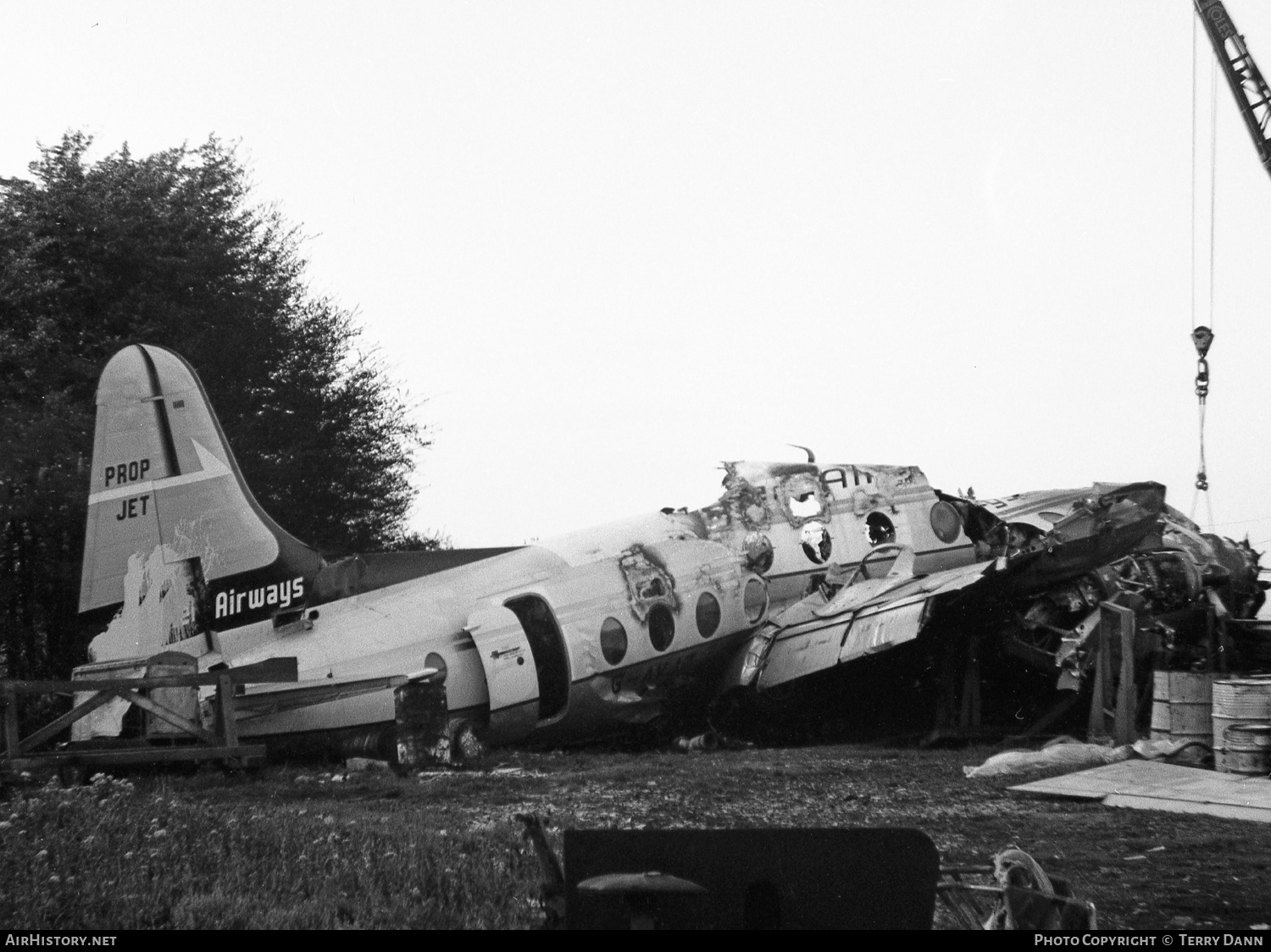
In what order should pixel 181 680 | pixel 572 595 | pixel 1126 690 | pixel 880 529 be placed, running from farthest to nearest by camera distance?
pixel 880 529
pixel 572 595
pixel 1126 690
pixel 181 680

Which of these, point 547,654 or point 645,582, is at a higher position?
point 645,582

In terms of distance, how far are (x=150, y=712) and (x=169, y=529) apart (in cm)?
231

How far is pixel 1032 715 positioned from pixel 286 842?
1123 centimetres

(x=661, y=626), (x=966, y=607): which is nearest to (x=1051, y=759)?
(x=966, y=607)

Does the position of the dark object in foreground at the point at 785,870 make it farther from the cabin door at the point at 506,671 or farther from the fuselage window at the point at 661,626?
the fuselage window at the point at 661,626

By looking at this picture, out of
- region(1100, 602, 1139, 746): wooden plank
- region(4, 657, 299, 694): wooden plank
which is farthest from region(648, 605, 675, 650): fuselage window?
region(1100, 602, 1139, 746): wooden plank

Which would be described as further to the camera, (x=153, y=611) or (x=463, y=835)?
(x=153, y=611)

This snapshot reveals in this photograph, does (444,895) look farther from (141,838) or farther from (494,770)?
(494,770)

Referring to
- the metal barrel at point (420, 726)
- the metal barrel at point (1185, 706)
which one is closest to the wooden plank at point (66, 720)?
the metal barrel at point (420, 726)

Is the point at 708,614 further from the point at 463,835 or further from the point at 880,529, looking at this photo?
the point at 463,835

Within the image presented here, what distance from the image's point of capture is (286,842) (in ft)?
25.9

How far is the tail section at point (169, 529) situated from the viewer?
13211 mm

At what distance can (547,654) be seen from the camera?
45.2ft

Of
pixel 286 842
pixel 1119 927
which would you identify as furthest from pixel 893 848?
pixel 286 842
